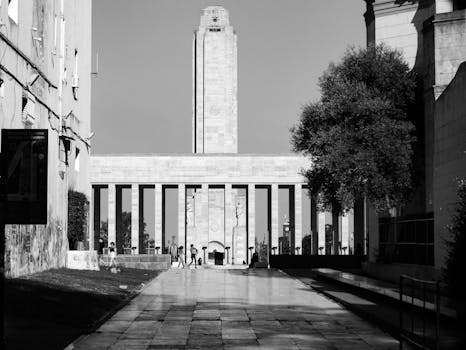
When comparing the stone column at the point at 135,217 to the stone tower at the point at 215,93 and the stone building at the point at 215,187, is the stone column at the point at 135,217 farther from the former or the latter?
the stone tower at the point at 215,93

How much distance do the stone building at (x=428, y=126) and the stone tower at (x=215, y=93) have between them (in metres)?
45.8

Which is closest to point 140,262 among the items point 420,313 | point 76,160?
point 76,160

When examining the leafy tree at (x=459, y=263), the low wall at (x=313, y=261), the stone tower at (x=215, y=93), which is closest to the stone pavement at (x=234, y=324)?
the leafy tree at (x=459, y=263)

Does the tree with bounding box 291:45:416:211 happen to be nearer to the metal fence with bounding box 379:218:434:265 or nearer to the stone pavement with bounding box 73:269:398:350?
the metal fence with bounding box 379:218:434:265

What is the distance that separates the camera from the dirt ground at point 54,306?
14.1 meters

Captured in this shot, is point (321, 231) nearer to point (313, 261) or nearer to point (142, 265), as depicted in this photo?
point (313, 261)

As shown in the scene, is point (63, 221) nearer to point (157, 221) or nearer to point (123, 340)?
point (123, 340)

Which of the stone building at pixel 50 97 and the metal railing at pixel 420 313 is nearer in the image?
the metal railing at pixel 420 313

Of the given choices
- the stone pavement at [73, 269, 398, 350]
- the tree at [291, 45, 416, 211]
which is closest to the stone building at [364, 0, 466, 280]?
the tree at [291, 45, 416, 211]

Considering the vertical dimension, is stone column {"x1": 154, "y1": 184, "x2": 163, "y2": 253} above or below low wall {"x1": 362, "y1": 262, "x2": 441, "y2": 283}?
above

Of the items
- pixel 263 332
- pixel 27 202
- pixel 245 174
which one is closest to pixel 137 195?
pixel 245 174

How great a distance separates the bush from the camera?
36.3m

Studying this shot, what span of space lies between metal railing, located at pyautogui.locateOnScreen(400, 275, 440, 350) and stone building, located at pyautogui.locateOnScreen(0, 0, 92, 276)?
12006 millimetres

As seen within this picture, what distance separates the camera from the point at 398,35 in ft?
140
